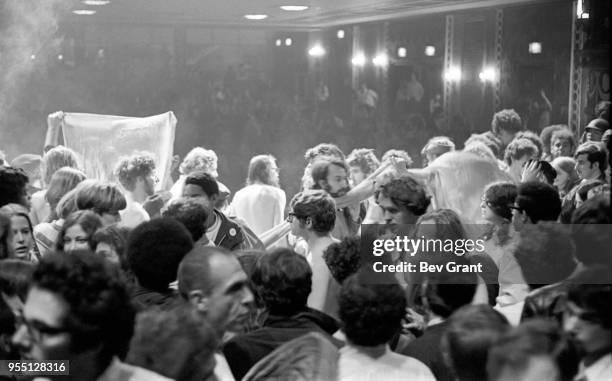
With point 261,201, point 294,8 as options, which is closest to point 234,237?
point 261,201

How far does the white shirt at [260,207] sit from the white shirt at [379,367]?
2.89 metres

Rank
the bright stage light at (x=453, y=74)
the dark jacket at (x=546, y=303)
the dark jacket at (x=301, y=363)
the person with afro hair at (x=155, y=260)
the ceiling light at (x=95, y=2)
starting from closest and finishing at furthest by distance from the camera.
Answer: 1. the dark jacket at (x=301, y=363)
2. the dark jacket at (x=546, y=303)
3. the person with afro hair at (x=155, y=260)
4. the ceiling light at (x=95, y=2)
5. the bright stage light at (x=453, y=74)

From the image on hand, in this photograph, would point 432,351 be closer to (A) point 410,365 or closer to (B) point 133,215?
(A) point 410,365

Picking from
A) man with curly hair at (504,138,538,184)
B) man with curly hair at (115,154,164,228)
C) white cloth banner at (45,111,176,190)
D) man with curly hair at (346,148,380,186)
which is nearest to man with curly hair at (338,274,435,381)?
man with curly hair at (115,154,164,228)

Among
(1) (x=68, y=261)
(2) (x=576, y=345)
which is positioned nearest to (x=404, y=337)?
(2) (x=576, y=345)

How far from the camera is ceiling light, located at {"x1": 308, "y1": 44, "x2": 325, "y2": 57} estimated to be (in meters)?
11.4

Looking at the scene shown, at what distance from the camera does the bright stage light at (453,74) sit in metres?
10.5

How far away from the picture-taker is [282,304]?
242 centimetres

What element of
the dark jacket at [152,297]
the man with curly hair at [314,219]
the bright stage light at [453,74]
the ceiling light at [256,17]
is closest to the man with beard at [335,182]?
the man with curly hair at [314,219]

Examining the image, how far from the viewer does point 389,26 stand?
11.3 m

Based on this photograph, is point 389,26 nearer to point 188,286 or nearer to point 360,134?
point 360,134

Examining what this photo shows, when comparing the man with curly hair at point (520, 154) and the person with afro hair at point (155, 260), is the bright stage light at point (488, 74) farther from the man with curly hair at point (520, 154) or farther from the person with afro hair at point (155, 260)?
the person with afro hair at point (155, 260)

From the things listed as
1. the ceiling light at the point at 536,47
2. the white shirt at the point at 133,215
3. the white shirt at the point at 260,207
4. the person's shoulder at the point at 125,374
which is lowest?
the white shirt at the point at 260,207

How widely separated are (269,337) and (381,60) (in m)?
9.43
